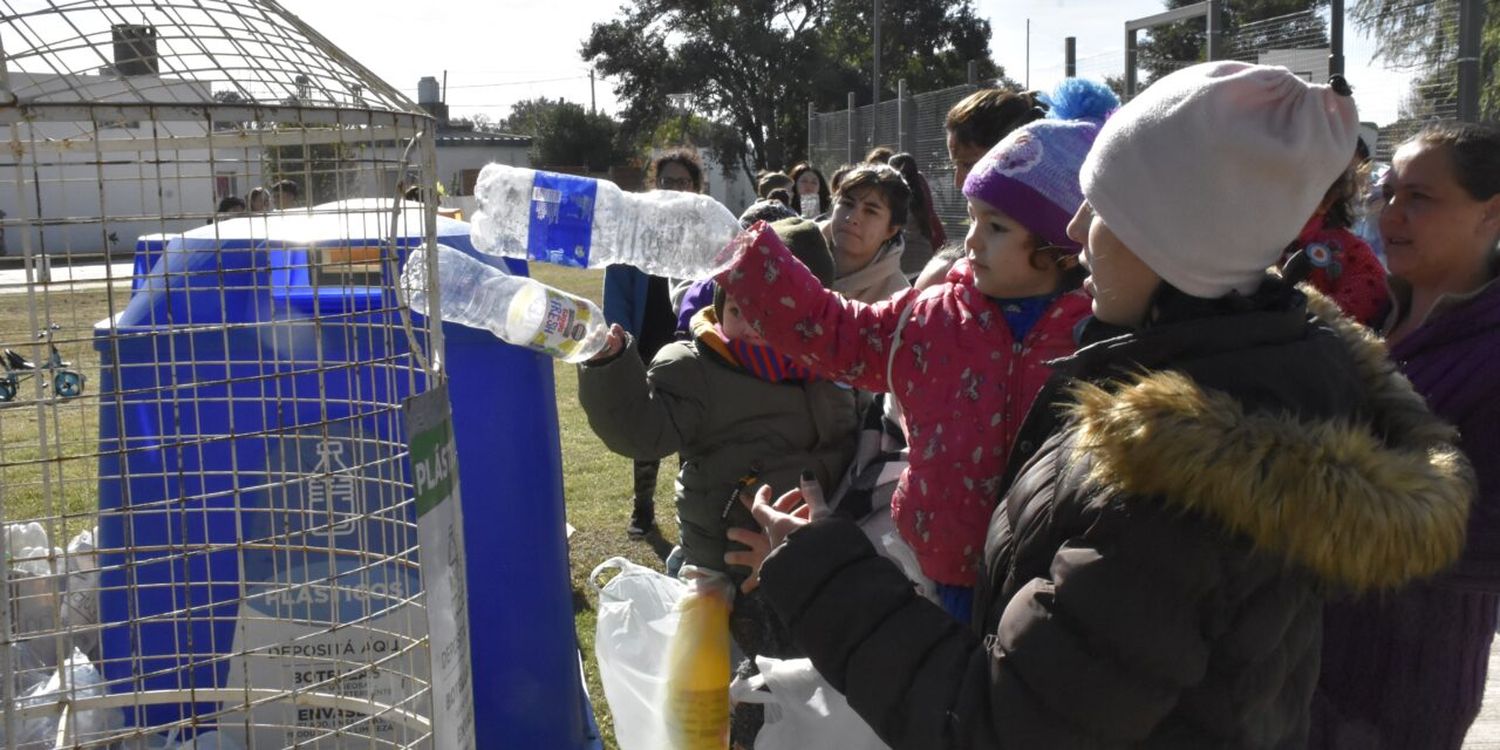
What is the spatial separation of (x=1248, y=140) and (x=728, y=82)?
147 ft

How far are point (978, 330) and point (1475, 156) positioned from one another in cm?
114

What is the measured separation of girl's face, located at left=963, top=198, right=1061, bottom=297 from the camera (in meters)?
2.05

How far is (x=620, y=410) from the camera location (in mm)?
2967

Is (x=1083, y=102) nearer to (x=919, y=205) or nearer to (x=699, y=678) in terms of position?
(x=699, y=678)

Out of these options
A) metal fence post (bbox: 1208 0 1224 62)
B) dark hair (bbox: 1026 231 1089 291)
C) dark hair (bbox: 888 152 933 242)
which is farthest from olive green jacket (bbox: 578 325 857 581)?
metal fence post (bbox: 1208 0 1224 62)

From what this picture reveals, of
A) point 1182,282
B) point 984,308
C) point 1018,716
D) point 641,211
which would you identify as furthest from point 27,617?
point 1182,282

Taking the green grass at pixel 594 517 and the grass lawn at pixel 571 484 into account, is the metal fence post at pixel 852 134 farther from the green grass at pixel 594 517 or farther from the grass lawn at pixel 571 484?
the grass lawn at pixel 571 484

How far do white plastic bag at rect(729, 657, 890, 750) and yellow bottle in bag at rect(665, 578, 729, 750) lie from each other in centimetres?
48

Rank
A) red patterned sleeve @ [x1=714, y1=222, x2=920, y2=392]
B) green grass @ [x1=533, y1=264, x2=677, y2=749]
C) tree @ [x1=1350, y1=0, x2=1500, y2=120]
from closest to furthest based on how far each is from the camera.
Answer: red patterned sleeve @ [x1=714, y1=222, x2=920, y2=392] < green grass @ [x1=533, y1=264, x2=677, y2=749] < tree @ [x1=1350, y1=0, x2=1500, y2=120]

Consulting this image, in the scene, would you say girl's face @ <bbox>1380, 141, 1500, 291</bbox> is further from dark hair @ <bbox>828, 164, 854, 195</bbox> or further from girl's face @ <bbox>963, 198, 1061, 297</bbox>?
dark hair @ <bbox>828, 164, 854, 195</bbox>

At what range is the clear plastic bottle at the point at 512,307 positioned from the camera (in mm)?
2797

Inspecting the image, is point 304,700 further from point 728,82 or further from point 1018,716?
point 728,82

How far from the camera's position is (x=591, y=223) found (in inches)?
129

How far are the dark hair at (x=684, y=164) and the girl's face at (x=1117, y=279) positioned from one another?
14.7 feet
